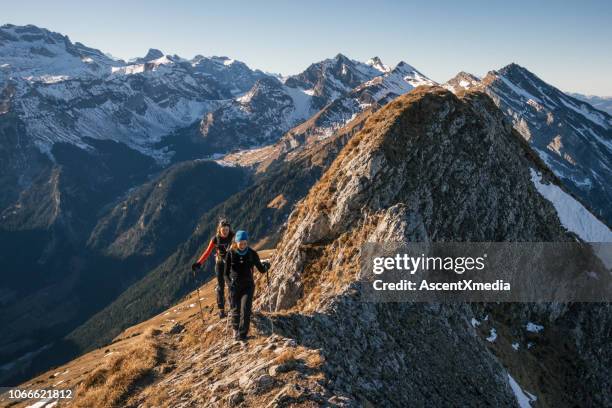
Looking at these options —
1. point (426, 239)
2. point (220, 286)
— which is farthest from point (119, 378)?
point (426, 239)

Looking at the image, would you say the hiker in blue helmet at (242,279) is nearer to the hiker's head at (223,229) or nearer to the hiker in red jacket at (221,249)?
the hiker in red jacket at (221,249)

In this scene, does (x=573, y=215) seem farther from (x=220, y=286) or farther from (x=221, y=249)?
(x=221, y=249)

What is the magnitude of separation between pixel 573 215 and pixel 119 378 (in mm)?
58305

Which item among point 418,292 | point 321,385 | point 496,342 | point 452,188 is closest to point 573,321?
point 496,342

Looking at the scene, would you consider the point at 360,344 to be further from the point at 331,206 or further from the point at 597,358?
the point at 597,358

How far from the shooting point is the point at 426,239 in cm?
3672

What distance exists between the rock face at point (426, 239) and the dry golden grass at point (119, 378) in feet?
23.1

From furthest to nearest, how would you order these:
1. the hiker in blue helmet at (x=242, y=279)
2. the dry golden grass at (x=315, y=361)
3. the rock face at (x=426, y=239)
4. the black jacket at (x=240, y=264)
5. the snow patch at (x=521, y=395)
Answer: the snow patch at (x=521, y=395) < the rock face at (x=426, y=239) < the black jacket at (x=240, y=264) < the hiker in blue helmet at (x=242, y=279) < the dry golden grass at (x=315, y=361)

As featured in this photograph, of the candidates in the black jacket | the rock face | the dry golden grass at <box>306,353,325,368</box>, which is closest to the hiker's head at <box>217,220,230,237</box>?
the black jacket

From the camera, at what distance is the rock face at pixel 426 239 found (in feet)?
77.5

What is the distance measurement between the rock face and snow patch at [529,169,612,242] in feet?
6.71

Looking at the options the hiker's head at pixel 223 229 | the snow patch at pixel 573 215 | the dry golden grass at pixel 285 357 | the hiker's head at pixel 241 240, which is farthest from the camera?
the snow patch at pixel 573 215

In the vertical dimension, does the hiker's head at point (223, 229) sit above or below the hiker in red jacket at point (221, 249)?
above

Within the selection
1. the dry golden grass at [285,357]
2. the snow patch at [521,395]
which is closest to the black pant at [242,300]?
the dry golden grass at [285,357]
